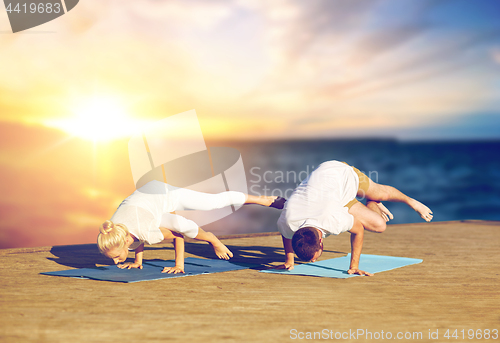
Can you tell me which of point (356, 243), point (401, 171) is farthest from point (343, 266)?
point (401, 171)

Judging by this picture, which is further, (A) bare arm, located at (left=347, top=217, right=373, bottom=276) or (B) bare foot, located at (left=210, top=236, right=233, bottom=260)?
(B) bare foot, located at (left=210, top=236, right=233, bottom=260)

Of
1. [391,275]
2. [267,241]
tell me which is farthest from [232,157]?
[391,275]

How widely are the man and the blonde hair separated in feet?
4.37

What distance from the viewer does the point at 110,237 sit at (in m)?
3.86

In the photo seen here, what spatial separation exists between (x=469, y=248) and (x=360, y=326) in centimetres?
382

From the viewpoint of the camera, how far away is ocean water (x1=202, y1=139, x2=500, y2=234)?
24.2m

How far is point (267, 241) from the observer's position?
6457 millimetres

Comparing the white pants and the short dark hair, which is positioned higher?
the white pants

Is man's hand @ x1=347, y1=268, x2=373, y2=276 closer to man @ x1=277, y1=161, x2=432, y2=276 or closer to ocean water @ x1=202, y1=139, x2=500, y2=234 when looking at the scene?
man @ x1=277, y1=161, x2=432, y2=276

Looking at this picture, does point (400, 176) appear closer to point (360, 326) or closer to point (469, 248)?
point (469, 248)

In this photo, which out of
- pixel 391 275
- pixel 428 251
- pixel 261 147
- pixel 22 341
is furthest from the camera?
pixel 261 147

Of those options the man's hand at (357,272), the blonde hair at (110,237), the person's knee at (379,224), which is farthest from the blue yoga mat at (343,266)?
the blonde hair at (110,237)

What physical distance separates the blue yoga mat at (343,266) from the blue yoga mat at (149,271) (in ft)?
1.57

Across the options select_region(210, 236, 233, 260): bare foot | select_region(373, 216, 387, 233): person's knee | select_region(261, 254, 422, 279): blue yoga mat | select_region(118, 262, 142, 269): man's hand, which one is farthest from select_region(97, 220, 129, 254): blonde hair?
select_region(373, 216, 387, 233): person's knee
